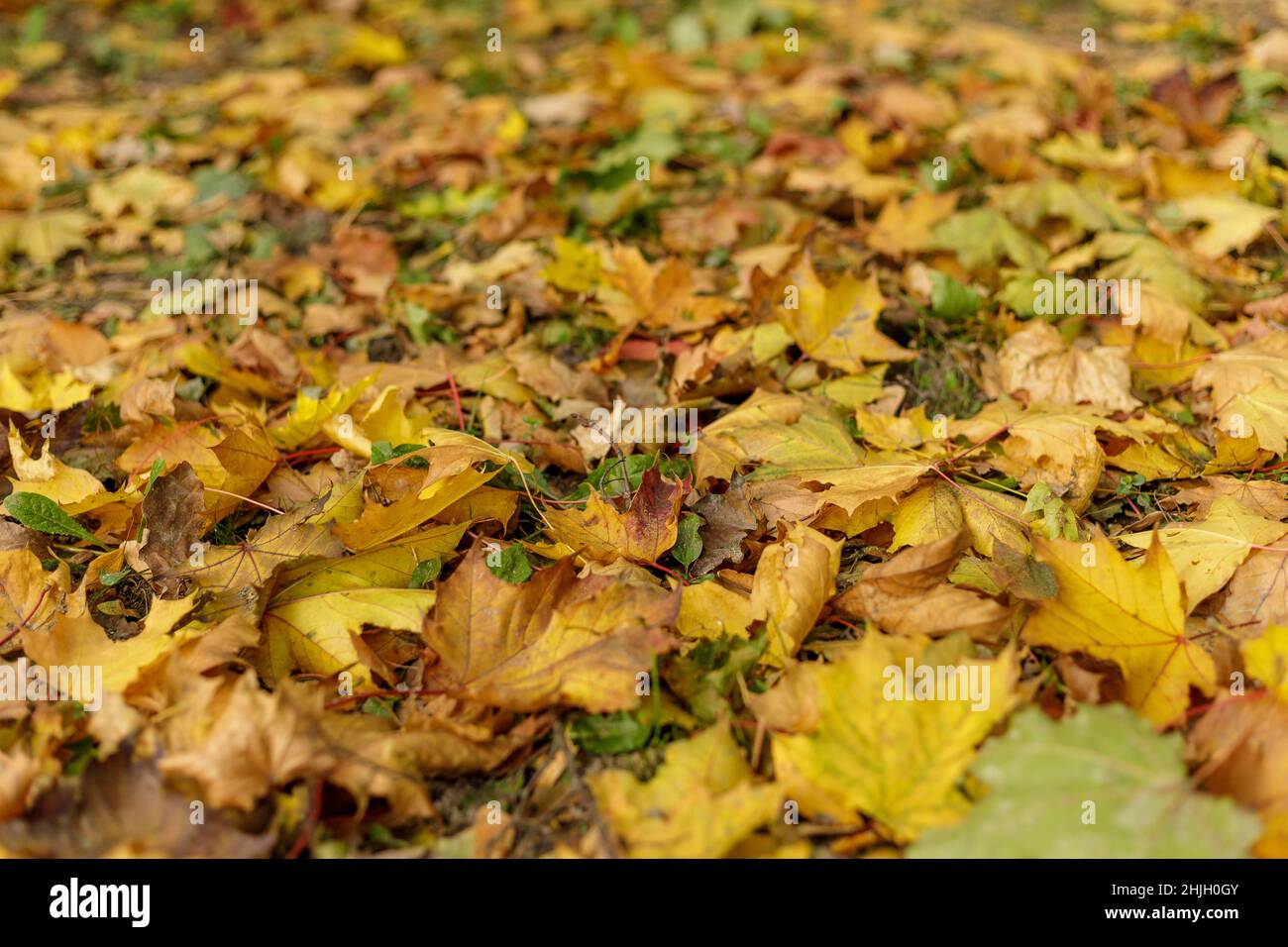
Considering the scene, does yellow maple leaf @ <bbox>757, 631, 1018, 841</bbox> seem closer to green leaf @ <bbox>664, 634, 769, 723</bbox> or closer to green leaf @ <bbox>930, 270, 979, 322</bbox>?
green leaf @ <bbox>664, 634, 769, 723</bbox>

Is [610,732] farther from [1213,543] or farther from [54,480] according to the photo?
[54,480]

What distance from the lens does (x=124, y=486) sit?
1.91 metres

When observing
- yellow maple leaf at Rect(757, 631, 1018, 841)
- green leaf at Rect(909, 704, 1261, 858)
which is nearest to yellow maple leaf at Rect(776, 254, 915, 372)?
yellow maple leaf at Rect(757, 631, 1018, 841)

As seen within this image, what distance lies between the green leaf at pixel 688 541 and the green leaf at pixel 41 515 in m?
1.10

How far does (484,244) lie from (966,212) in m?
1.38

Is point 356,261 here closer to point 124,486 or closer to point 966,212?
point 124,486

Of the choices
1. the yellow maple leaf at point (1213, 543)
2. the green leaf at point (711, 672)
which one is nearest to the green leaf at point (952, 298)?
the yellow maple leaf at point (1213, 543)

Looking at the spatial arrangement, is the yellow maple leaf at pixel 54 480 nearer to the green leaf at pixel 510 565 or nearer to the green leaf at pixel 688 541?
the green leaf at pixel 510 565

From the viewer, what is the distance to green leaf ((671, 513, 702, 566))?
1.69 meters

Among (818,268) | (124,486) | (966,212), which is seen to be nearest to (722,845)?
(124,486)

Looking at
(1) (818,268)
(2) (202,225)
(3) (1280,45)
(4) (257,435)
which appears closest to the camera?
Result: (4) (257,435)

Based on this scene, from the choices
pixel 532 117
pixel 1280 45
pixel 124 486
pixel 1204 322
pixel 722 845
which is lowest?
pixel 722 845

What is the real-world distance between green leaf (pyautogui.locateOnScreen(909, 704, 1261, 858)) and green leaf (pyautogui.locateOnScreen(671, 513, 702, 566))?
64 cm

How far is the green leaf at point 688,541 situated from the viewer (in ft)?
5.56
